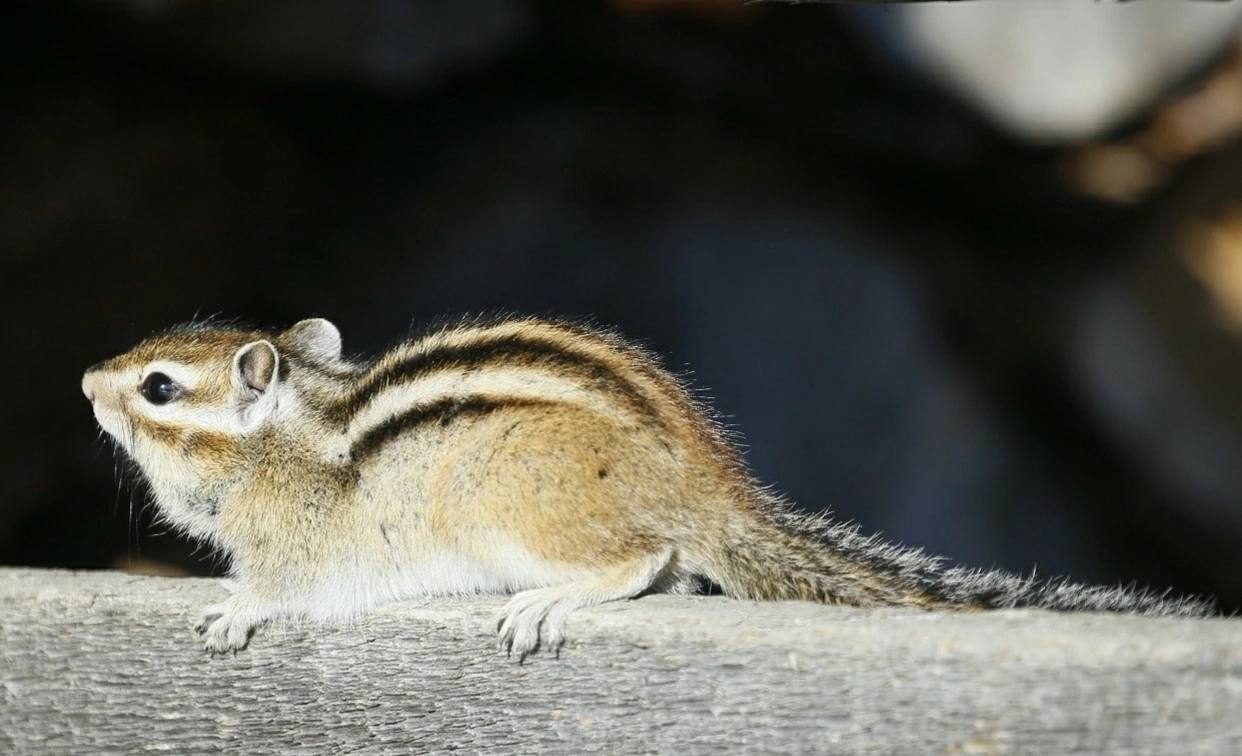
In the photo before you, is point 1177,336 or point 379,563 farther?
point 1177,336

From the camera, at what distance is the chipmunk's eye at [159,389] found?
193 centimetres

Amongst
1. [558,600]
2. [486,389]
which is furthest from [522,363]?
[558,600]

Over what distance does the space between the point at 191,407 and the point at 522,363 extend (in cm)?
57

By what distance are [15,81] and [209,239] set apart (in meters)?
0.60

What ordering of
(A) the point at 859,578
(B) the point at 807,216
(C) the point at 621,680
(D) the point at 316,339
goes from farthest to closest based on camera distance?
1. (B) the point at 807,216
2. (D) the point at 316,339
3. (A) the point at 859,578
4. (C) the point at 621,680

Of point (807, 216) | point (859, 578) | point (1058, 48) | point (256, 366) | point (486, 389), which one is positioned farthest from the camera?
point (807, 216)

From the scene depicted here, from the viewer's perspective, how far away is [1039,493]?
149 inches

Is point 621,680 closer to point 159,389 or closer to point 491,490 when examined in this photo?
point 491,490

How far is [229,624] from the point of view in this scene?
165 centimetres

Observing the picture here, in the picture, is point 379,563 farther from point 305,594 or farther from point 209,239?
point 209,239

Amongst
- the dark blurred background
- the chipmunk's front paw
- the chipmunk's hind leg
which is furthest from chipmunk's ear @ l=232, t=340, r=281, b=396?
the dark blurred background

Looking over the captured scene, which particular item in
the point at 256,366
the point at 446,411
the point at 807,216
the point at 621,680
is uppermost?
the point at 807,216

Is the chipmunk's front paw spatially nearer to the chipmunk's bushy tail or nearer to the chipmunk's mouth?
the chipmunk's mouth

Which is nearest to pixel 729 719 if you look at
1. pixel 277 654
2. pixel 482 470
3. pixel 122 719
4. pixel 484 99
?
pixel 482 470
